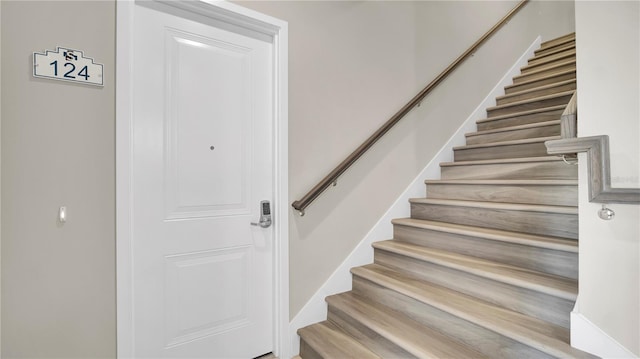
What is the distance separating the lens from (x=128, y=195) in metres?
1.44

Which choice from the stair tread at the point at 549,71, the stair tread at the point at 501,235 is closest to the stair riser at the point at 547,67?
the stair tread at the point at 549,71

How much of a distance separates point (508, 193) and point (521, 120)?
1034mm

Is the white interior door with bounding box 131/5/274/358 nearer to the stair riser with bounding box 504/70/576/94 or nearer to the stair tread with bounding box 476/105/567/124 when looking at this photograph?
the stair tread with bounding box 476/105/567/124

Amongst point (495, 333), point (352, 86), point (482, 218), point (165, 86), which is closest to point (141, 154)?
point (165, 86)

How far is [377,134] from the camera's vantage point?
222cm

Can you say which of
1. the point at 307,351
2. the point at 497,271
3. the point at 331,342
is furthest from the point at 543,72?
the point at 307,351

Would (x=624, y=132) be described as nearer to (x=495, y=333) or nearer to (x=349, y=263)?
(x=495, y=333)

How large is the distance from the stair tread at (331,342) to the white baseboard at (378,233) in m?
0.07

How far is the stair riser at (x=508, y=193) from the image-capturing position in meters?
1.78

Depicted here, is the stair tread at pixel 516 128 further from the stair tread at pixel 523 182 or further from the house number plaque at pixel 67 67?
the house number plaque at pixel 67 67

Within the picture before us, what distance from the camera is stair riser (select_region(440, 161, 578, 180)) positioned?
1990mm

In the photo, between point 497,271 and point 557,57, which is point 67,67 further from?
point 557,57

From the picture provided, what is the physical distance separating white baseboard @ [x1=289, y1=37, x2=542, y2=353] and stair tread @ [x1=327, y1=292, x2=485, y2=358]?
9 centimetres

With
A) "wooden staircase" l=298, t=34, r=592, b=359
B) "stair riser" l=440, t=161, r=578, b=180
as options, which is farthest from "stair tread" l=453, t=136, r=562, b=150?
"stair riser" l=440, t=161, r=578, b=180
